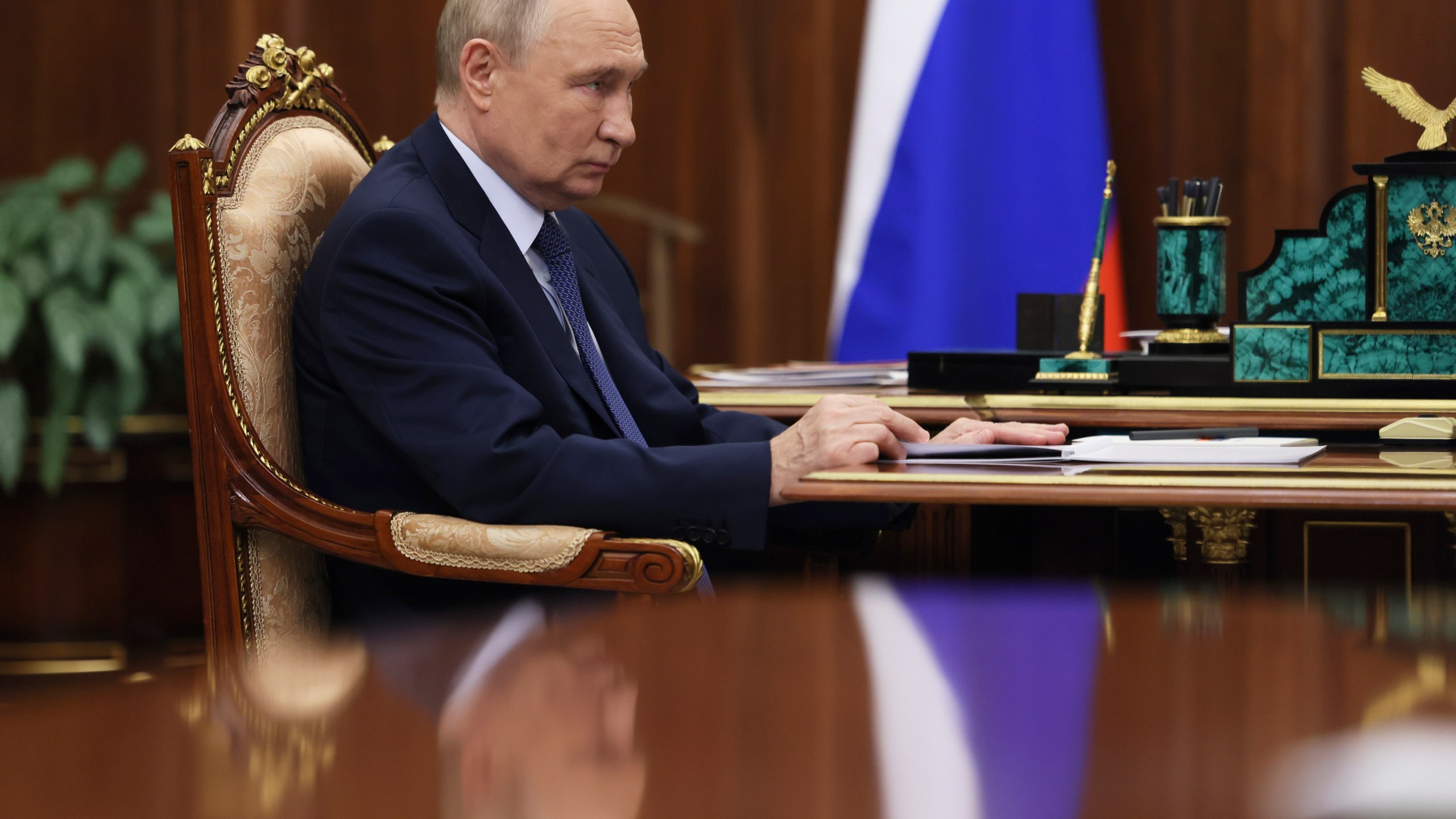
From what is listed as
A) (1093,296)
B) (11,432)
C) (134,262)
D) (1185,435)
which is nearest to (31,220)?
(134,262)

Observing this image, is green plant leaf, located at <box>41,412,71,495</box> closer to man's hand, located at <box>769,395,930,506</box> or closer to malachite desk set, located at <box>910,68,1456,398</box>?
man's hand, located at <box>769,395,930,506</box>

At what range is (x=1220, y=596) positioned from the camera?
1.87ft

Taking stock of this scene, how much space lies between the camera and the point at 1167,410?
5.84ft

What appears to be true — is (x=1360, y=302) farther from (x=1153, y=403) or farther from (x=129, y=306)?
(x=129, y=306)

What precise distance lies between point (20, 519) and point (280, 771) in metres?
2.99

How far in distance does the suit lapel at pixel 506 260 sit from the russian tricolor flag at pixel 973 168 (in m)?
1.77

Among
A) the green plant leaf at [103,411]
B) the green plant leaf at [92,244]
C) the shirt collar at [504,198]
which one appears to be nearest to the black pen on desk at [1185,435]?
the shirt collar at [504,198]

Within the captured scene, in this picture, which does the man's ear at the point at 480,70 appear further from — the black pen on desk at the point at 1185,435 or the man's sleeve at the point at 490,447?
the black pen on desk at the point at 1185,435

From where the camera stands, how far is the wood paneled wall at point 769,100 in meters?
3.20

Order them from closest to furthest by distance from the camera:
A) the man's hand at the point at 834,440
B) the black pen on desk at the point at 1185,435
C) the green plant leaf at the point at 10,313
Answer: the man's hand at the point at 834,440 → the black pen on desk at the point at 1185,435 → the green plant leaf at the point at 10,313

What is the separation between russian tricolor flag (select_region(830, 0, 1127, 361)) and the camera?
126 inches

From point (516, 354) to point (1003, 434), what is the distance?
591 mm

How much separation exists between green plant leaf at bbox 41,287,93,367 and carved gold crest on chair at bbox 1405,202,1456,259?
8.13 ft

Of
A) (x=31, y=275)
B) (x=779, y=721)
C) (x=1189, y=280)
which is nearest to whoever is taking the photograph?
(x=779, y=721)
